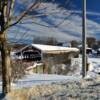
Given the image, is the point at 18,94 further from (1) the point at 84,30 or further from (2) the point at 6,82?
(1) the point at 84,30

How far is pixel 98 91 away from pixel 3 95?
2.61 metres

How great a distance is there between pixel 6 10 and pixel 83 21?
911 cm

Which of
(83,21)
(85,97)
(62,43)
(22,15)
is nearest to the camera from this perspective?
(85,97)

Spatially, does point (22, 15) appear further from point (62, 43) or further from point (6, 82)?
point (62, 43)

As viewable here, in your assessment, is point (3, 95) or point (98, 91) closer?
point (98, 91)

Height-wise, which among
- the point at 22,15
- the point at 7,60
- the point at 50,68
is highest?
the point at 22,15

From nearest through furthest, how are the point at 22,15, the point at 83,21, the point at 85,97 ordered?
the point at 85,97 < the point at 22,15 < the point at 83,21

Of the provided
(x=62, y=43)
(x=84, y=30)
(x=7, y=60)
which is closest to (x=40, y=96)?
(x=7, y=60)

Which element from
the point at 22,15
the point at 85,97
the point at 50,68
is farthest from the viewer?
the point at 50,68

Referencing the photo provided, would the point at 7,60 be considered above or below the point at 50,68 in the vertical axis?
above

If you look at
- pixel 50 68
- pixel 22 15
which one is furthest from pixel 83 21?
pixel 50 68

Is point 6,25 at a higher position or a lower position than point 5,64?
higher

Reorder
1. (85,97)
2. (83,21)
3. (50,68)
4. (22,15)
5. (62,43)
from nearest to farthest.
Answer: (85,97), (22,15), (83,21), (50,68), (62,43)

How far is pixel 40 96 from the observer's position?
32.4 ft
